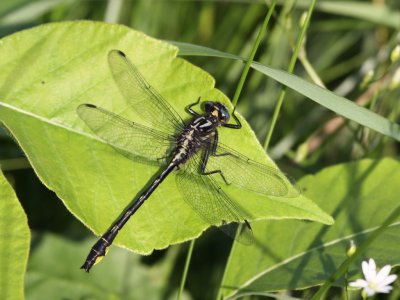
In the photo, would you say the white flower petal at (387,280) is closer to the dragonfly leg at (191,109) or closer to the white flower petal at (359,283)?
the white flower petal at (359,283)

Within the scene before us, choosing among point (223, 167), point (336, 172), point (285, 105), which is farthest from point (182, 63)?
point (285, 105)

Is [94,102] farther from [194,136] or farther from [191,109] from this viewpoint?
[194,136]

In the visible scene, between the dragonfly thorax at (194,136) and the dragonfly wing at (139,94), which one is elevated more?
the dragonfly wing at (139,94)

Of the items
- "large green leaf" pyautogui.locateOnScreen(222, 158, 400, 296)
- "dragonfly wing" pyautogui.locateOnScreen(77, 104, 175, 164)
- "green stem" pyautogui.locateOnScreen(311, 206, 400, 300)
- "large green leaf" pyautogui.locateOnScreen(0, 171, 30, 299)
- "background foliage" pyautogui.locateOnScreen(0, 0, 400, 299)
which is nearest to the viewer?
"green stem" pyautogui.locateOnScreen(311, 206, 400, 300)

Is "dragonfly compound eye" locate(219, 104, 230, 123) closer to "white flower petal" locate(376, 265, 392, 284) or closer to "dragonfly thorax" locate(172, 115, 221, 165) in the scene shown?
"dragonfly thorax" locate(172, 115, 221, 165)

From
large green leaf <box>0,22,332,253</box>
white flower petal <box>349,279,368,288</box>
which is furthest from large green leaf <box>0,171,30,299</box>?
white flower petal <box>349,279,368,288</box>

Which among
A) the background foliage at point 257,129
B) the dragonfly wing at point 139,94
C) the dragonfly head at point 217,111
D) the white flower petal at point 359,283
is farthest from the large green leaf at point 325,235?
the dragonfly wing at point 139,94

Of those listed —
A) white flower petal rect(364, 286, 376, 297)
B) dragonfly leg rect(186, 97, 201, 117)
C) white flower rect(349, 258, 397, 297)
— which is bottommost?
white flower petal rect(364, 286, 376, 297)
